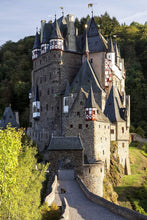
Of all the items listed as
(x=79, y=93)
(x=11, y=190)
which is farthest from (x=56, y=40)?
(x=11, y=190)

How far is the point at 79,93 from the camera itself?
47.8 m

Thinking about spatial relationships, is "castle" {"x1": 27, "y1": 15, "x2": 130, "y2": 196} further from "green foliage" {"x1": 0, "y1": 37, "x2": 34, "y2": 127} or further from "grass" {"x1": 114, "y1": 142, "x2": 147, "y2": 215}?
"green foliage" {"x1": 0, "y1": 37, "x2": 34, "y2": 127}

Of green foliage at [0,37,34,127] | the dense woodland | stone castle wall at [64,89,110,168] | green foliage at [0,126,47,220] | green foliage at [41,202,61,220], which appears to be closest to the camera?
green foliage at [0,126,47,220]

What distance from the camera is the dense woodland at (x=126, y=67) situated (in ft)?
258

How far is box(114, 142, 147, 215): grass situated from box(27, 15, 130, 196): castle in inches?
94.0

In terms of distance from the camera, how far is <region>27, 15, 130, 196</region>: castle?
46.7 m

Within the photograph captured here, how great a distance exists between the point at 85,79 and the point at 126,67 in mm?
34814

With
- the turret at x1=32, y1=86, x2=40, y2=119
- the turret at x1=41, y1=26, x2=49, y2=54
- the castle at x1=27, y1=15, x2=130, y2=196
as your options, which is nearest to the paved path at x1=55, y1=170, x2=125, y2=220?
the castle at x1=27, y1=15, x2=130, y2=196

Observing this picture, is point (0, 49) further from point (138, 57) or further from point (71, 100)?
point (71, 100)

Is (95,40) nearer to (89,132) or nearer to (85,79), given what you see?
(85,79)

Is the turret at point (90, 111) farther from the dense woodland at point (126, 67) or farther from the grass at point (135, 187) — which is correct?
the dense woodland at point (126, 67)

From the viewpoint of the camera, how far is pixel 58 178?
3978cm

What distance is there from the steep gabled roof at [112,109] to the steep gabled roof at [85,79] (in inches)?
85.1

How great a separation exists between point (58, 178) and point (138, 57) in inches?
2382
